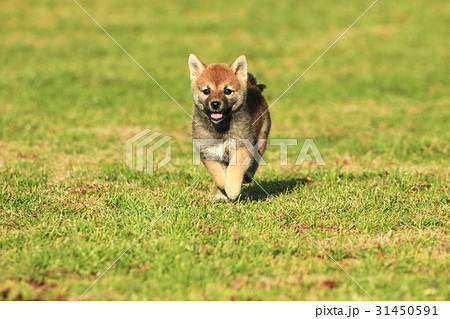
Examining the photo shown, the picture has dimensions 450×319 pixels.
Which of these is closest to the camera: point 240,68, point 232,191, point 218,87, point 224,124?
point 232,191

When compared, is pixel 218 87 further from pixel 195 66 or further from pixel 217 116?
pixel 195 66

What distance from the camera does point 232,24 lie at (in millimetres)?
22219

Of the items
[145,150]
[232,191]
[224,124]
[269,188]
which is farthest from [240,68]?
[145,150]

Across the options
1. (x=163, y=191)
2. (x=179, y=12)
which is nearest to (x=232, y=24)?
(x=179, y=12)

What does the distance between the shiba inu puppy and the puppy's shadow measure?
0.39 meters

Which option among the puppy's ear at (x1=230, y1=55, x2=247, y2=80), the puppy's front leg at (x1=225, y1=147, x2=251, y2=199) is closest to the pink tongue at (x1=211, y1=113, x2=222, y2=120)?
the puppy's front leg at (x1=225, y1=147, x2=251, y2=199)

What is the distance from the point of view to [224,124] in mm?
6250

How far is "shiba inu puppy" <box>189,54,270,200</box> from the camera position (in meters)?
6.02

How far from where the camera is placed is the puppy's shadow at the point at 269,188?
6610 mm

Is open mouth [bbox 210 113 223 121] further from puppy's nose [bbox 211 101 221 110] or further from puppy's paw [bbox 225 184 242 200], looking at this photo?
puppy's paw [bbox 225 184 242 200]

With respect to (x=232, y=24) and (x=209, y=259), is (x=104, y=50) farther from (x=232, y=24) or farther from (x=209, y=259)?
(x=209, y=259)

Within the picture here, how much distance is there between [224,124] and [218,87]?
0.45 meters

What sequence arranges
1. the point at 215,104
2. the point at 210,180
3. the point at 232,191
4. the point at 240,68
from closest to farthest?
the point at 215,104 < the point at 232,191 < the point at 240,68 < the point at 210,180
